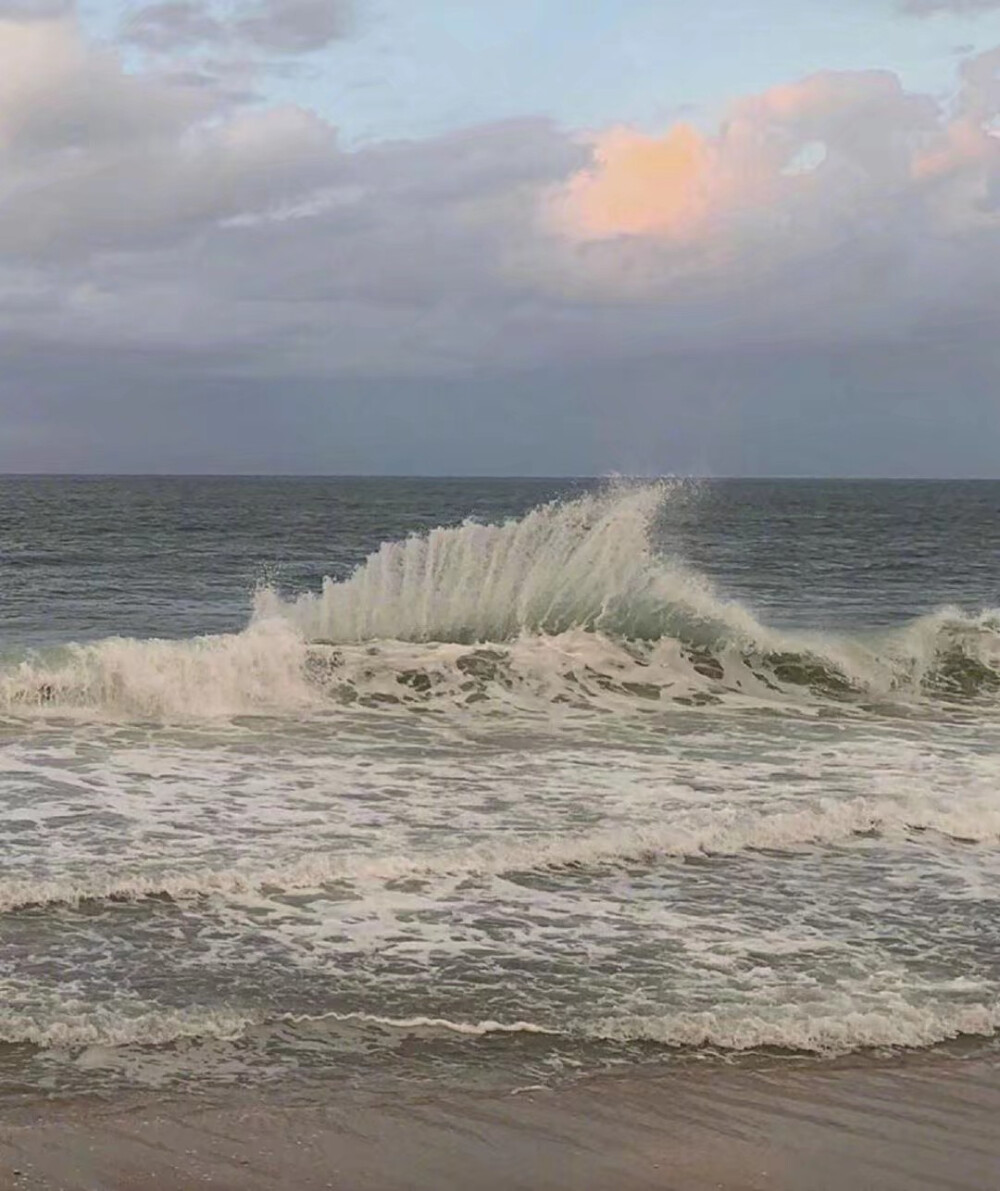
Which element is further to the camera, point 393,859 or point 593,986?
point 393,859

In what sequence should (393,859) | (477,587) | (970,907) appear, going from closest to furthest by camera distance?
(970,907), (393,859), (477,587)

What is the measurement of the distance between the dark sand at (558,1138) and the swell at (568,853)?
2978mm

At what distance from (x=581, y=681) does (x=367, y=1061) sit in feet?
39.0

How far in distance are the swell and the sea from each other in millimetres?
33

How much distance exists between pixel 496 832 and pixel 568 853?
839 millimetres

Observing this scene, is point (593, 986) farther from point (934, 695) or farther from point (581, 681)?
point (934, 695)

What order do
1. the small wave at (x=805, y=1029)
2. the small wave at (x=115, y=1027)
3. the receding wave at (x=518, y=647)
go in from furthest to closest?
1. the receding wave at (x=518, y=647)
2. the small wave at (x=805, y=1029)
3. the small wave at (x=115, y=1027)

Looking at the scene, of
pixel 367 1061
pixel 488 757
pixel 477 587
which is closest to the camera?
pixel 367 1061

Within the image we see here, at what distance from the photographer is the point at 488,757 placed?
13336 millimetres

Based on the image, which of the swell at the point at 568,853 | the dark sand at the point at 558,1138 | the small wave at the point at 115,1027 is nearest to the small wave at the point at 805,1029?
the dark sand at the point at 558,1138

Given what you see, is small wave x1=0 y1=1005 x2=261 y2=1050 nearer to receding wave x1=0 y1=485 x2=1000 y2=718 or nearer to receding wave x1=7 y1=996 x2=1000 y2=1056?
receding wave x1=7 y1=996 x2=1000 y2=1056

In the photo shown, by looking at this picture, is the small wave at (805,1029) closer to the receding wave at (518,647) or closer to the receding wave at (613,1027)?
the receding wave at (613,1027)

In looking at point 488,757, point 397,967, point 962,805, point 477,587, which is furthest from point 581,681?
point 397,967

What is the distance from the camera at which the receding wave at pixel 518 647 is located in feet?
52.1
